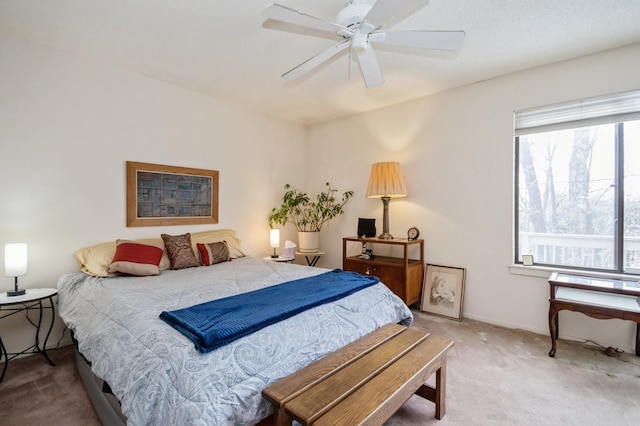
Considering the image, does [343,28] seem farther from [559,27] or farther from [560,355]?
[560,355]

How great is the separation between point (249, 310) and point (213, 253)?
1.80 metres

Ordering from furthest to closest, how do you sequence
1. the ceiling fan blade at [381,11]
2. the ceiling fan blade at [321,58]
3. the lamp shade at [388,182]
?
1. the lamp shade at [388,182]
2. the ceiling fan blade at [321,58]
3. the ceiling fan blade at [381,11]

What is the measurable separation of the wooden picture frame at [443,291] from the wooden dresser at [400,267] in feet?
0.32

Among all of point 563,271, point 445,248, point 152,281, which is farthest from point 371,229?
point 152,281

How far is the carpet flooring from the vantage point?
1831 millimetres

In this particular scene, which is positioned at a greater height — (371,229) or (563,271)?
(371,229)

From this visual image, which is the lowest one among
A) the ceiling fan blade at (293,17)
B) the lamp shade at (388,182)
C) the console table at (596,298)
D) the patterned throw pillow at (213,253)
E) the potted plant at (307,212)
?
the console table at (596,298)

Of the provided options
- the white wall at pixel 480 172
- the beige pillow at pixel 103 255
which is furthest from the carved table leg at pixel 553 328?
the beige pillow at pixel 103 255

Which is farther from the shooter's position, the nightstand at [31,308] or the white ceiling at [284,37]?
the nightstand at [31,308]

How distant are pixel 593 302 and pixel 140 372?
3115 mm

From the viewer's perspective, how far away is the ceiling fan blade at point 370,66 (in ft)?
6.98

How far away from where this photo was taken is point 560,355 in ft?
8.46

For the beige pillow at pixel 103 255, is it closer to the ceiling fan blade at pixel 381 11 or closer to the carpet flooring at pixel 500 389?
the carpet flooring at pixel 500 389

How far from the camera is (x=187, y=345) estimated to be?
1375mm
